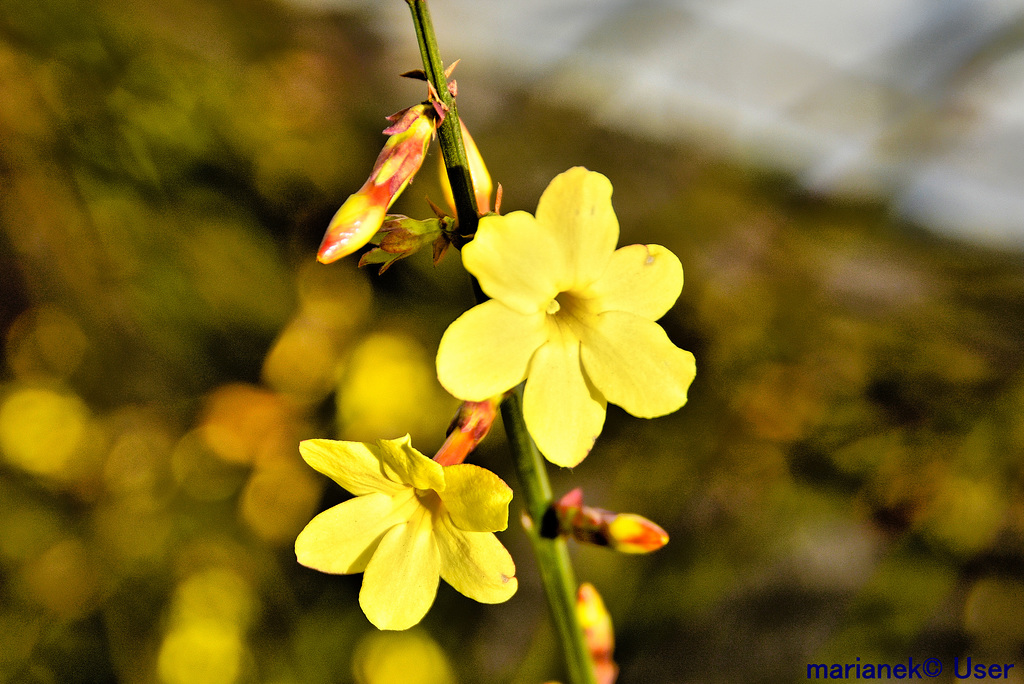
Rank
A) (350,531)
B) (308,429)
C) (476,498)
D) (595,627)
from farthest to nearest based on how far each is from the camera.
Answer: (308,429)
(595,627)
(350,531)
(476,498)

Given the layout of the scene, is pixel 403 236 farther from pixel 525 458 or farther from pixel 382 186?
pixel 525 458

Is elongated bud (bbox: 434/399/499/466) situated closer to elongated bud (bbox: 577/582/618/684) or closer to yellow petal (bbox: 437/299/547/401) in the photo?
yellow petal (bbox: 437/299/547/401)

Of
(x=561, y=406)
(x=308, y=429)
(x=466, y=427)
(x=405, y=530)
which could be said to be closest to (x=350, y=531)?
(x=405, y=530)

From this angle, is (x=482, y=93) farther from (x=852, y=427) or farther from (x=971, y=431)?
(x=971, y=431)

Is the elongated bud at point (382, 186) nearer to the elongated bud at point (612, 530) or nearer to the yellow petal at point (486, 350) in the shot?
the yellow petal at point (486, 350)

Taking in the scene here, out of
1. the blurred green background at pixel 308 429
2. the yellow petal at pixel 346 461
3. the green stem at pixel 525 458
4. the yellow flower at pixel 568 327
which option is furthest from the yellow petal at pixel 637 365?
the blurred green background at pixel 308 429
